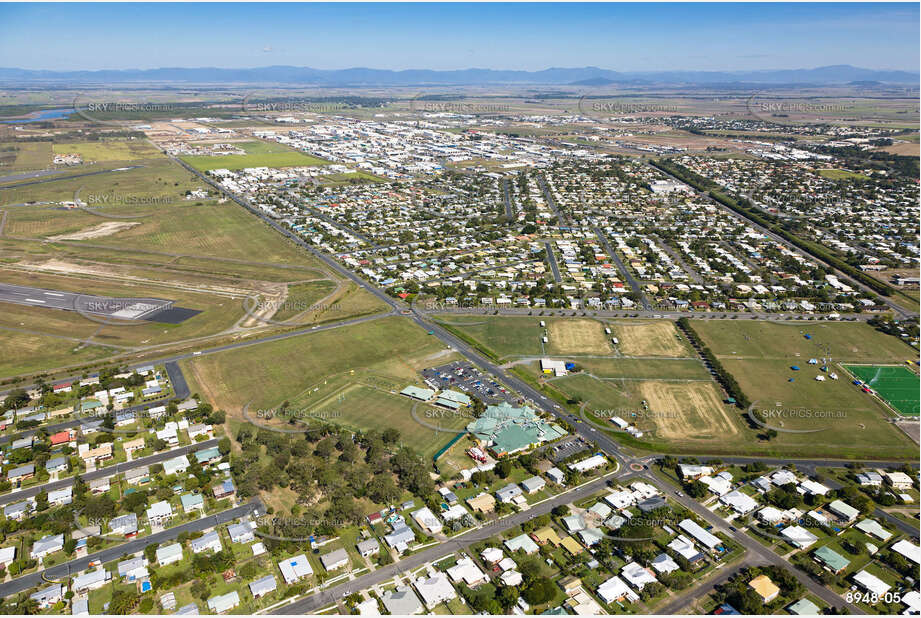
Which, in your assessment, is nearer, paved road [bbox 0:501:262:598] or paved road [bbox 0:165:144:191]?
paved road [bbox 0:501:262:598]

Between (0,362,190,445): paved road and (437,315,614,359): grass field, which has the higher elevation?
(437,315,614,359): grass field

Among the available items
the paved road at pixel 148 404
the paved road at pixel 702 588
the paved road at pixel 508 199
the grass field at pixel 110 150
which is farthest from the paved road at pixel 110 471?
the grass field at pixel 110 150

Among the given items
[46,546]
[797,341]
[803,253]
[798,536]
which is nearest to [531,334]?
[797,341]

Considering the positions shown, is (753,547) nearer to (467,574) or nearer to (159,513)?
(467,574)

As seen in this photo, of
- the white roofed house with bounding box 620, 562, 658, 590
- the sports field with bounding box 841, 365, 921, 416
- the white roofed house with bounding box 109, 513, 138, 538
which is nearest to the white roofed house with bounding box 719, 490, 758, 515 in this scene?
the white roofed house with bounding box 620, 562, 658, 590

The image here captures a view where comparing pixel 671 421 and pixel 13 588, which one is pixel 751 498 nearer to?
pixel 671 421

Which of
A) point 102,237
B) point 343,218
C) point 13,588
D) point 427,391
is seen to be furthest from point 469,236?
point 13,588

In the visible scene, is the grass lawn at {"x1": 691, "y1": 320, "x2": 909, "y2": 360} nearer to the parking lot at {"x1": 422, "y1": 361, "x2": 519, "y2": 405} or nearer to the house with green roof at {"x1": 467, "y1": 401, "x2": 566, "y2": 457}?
the house with green roof at {"x1": 467, "y1": 401, "x2": 566, "y2": 457}
